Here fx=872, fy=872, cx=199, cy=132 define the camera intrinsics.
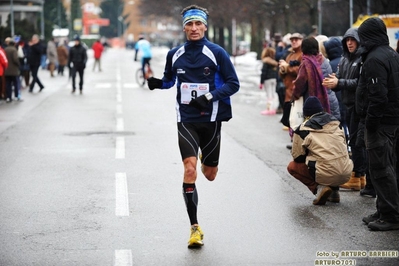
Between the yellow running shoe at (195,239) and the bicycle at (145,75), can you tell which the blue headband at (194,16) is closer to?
the yellow running shoe at (195,239)

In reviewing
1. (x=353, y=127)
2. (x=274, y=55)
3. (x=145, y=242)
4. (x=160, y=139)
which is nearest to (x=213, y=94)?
(x=145, y=242)

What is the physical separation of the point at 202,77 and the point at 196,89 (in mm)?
118

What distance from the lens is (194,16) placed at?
23.9 ft

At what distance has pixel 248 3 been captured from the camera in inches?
2136

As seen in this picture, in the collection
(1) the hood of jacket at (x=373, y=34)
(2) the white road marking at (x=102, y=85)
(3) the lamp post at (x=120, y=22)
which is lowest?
(2) the white road marking at (x=102, y=85)

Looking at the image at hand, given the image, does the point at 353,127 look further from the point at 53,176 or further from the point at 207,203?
the point at 53,176

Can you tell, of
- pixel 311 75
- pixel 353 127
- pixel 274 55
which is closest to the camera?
pixel 353 127

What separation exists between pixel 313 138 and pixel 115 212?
87.6 inches

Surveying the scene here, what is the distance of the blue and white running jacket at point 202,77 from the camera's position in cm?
731

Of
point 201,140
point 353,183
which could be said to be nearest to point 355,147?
point 353,183

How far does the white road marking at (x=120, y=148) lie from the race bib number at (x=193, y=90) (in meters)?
5.63

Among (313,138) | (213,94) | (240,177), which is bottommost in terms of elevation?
(240,177)

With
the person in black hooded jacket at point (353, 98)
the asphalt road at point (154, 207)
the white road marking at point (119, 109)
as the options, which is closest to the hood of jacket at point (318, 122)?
the person in black hooded jacket at point (353, 98)

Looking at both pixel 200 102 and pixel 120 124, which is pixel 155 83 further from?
pixel 120 124
